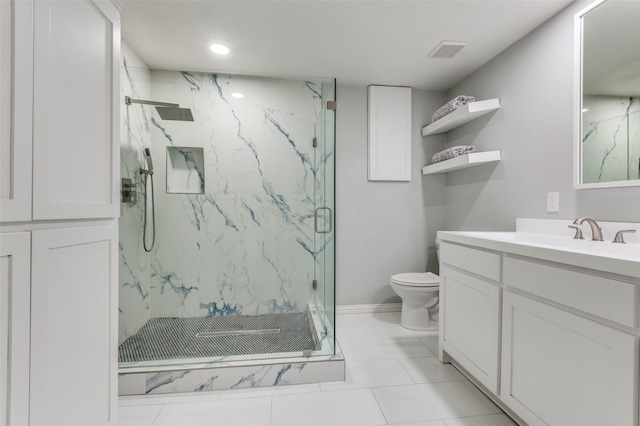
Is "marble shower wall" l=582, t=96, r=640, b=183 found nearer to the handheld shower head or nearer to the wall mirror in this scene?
the wall mirror

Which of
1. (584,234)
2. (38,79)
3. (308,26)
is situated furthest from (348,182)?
(38,79)

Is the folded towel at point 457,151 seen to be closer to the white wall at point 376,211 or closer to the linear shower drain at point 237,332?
the white wall at point 376,211

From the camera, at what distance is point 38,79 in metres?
0.77

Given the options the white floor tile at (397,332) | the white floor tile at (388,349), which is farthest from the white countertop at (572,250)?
the white floor tile at (397,332)

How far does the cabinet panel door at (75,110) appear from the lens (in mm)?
789

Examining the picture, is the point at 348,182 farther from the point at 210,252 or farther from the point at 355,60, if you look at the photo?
the point at 210,252

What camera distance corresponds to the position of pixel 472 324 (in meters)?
1.58

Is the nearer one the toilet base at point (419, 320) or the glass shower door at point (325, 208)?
the glass shower door at point (325, 208)

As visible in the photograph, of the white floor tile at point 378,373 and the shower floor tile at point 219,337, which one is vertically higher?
the shower floor tile at point 219,337

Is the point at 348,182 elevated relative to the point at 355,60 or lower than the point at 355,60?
lower

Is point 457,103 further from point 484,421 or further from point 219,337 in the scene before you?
point 219,337

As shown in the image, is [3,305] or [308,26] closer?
[3,305]

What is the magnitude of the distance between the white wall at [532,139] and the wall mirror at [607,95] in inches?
2.5

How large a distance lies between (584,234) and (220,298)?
236 centimetres
